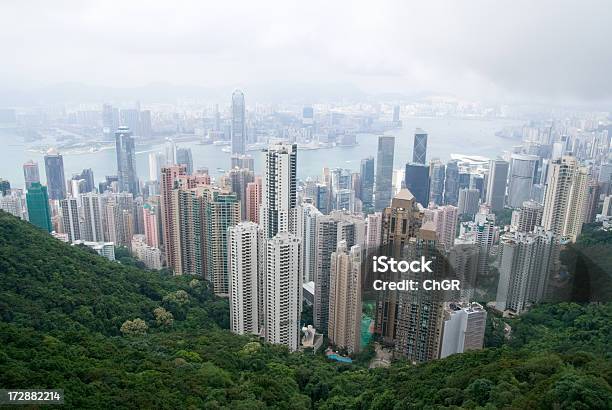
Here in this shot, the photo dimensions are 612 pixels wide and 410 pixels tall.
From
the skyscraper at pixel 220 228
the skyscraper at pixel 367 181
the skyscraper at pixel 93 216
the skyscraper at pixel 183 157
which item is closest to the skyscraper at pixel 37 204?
the skyscraper at pixel 93 216

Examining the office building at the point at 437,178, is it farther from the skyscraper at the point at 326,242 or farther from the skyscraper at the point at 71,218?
the skyscraper at the point at 71,218

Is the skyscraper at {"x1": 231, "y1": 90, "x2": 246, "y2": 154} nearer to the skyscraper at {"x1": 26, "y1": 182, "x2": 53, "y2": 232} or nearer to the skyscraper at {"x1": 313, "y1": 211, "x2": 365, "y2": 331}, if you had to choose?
the skyscraper at {"x1": 26, "y1": 182, "x2": 53, "y2": 232}

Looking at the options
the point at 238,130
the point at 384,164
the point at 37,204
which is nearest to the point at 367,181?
the point at 384,164

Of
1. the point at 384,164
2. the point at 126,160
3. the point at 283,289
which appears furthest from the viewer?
the point at 126,160

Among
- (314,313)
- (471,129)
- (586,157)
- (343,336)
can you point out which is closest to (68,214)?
(314,313)

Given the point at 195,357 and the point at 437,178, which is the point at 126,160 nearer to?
the point at 437,178

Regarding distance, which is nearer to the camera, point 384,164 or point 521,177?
point 521,177
